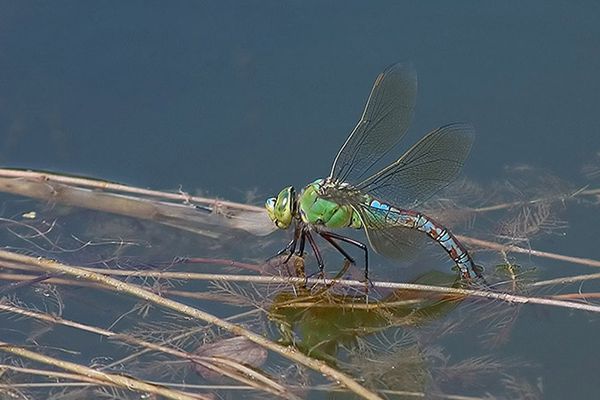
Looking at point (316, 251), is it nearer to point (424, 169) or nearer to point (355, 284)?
point (355, 284)

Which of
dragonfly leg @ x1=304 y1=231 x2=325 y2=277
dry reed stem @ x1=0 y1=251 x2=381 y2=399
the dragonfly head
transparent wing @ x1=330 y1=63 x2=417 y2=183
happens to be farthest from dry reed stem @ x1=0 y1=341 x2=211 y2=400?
transparent wing @ x1=330 y1=63 x2=417 y2=183

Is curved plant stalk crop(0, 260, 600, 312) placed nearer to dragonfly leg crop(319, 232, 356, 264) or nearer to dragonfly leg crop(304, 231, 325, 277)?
dragonfly leg crop(304, 231, 325, 277)

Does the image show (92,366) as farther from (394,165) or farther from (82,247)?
(394,165)

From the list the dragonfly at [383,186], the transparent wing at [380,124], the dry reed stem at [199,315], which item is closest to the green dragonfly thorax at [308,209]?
the dragonfly at [383,186]

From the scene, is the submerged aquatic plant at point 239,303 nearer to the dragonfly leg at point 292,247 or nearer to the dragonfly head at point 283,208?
the dragonfly leg at point 292,247

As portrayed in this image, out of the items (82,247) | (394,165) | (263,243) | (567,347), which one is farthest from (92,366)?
(567,347)

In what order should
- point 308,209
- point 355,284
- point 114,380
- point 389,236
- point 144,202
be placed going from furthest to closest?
point 144,202 → point 308,209 → point 389,236 → point 355,284 → point 114,380

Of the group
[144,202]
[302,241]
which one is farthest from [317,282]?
[144,202]
